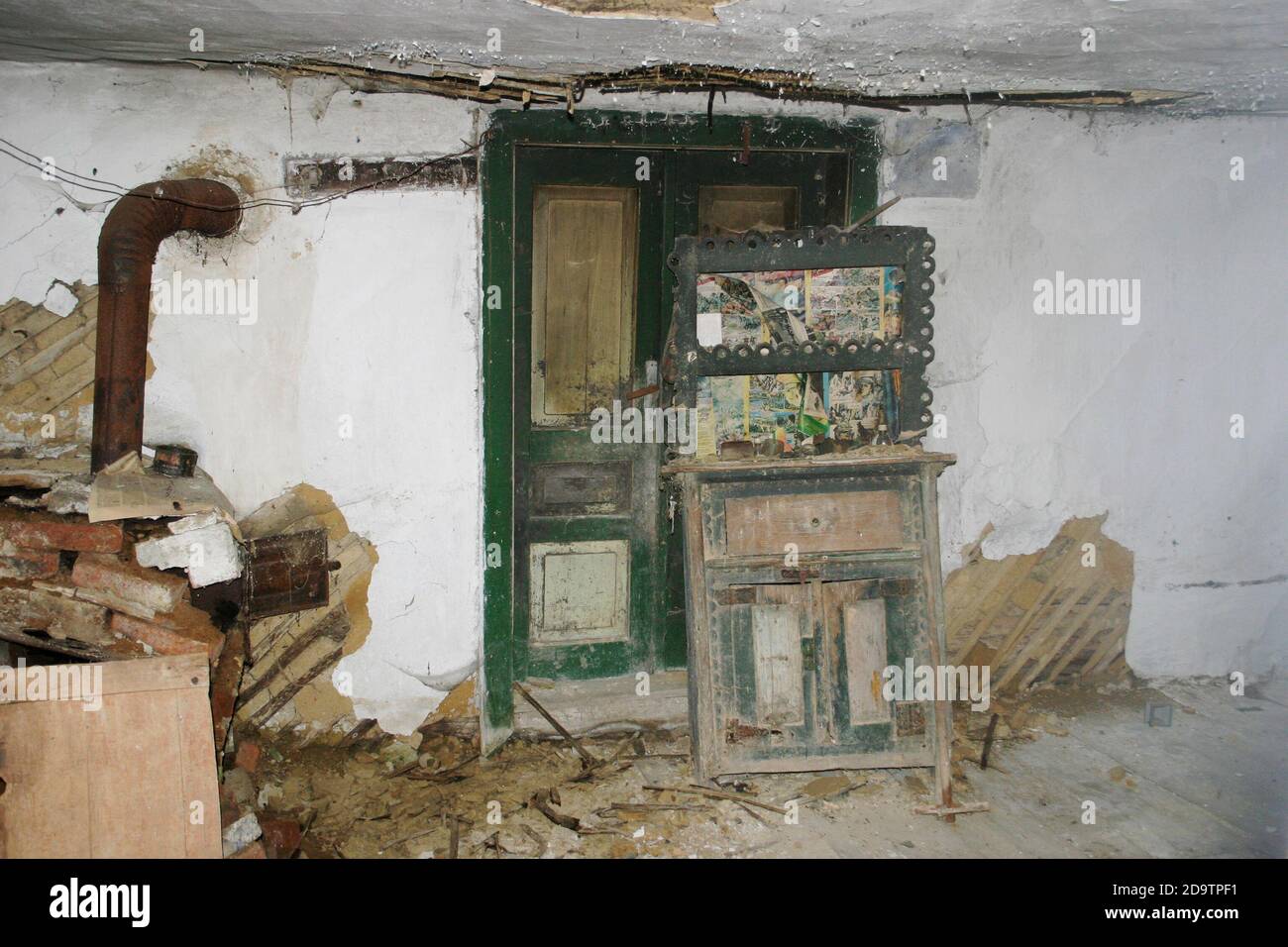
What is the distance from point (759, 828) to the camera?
334cm

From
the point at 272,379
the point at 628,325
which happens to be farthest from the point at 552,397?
the point at 272,379

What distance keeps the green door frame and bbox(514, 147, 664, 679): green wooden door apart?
0.06 m

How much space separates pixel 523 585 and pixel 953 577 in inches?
86.0

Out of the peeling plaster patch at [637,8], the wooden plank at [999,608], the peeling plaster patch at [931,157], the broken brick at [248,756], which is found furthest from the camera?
the wooden plank at [999,608]

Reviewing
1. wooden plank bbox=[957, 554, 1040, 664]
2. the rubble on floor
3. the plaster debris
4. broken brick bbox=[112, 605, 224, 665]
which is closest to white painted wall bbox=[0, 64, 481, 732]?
the rubble on floor

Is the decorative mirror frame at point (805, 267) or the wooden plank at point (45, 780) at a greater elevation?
the decorative mirror frame at point (805, 267)

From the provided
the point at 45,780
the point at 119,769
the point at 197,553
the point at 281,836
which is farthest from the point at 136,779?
the point at 197,553

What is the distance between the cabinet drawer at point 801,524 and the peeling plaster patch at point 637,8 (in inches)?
69.1

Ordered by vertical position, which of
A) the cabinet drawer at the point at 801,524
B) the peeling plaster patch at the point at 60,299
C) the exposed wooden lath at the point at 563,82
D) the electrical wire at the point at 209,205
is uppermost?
the exposed wooden lath at the point at 563,82

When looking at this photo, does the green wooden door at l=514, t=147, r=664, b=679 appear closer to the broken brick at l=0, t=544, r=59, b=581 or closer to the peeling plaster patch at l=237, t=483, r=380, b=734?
the peeling plaster patch at l=237, t=483, r=380, b=734

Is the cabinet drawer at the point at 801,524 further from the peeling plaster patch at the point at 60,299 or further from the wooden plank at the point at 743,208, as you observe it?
the peeling plaster patch at the point at 60,299

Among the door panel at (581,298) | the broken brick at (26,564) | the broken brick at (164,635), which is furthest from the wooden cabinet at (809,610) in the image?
the broken brick at (26,564)

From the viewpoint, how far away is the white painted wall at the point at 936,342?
11.6 feet

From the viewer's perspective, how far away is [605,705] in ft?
13.3
